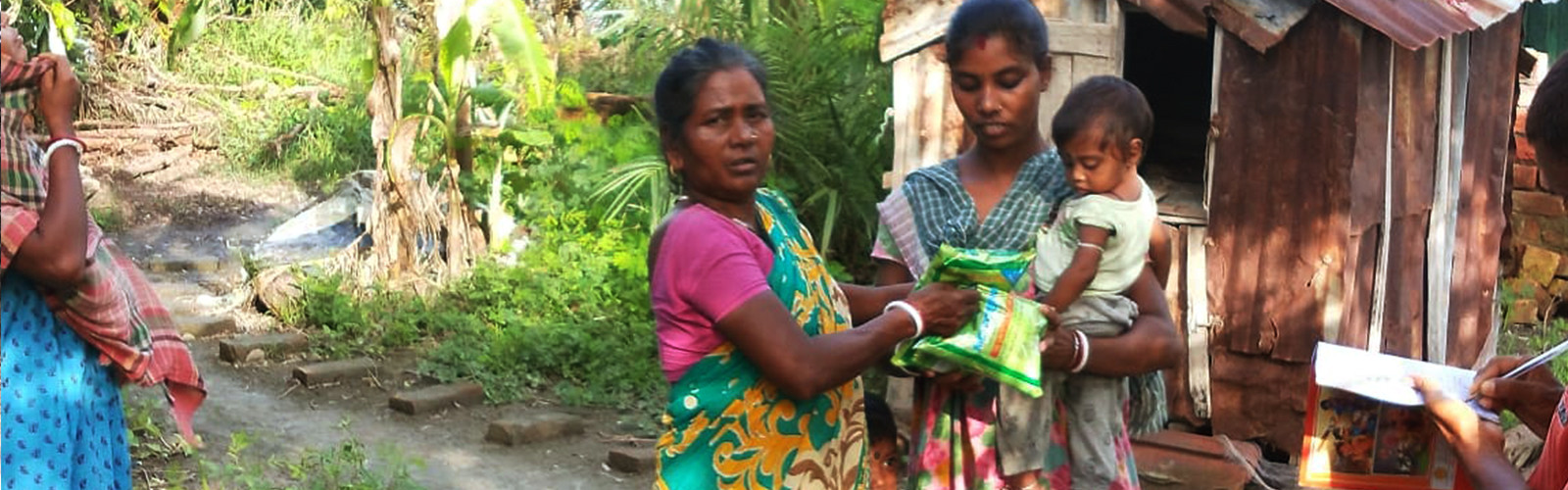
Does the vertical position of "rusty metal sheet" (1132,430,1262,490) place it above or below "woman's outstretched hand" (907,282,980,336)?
below

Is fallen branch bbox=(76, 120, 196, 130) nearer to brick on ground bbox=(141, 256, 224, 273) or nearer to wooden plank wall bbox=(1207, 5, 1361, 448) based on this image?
brick on ground bbox=(141, 256, 224, 273)

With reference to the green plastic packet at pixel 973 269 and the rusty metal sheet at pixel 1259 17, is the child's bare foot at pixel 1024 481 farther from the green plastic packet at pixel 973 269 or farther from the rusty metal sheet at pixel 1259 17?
the rusty metal sheet at pixel 1259 17

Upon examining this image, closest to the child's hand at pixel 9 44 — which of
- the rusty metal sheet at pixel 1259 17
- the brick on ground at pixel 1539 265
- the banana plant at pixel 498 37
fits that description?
the rusty metal sheet at pixel 1259 17

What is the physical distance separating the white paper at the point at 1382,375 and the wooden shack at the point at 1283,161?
10.5 feet

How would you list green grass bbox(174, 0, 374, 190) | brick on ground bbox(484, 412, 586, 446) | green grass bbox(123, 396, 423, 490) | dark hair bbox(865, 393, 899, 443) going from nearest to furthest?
dark hair bbox(865, 393, 899, 443)
green grass bbox(123, 396, 423, 490)
brick on ground bbox(484, 412, 586, 446)
green grass bbox(174, 0, 374, 190)

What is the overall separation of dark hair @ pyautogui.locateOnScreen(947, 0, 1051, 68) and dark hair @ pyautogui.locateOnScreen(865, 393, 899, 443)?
646mm

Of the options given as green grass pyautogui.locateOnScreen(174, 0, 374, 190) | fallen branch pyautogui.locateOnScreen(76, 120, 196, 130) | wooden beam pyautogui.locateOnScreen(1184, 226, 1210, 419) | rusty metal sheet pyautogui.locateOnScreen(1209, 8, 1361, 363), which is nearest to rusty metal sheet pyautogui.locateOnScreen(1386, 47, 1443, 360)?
rusty metal sheet pyautogui.locateOnScreen(1209, 8, 1361, 363)

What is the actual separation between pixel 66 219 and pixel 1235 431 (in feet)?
15.0

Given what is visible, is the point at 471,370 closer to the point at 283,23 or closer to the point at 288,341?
the point at 288,341

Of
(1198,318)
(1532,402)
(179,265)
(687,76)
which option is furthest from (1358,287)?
(179,265)

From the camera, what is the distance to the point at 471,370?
7.30 metres

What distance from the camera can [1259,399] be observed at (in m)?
5.92

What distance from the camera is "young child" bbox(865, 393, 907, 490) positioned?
2713mm

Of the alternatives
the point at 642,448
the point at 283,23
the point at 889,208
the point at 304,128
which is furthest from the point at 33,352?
the point at 283,23
